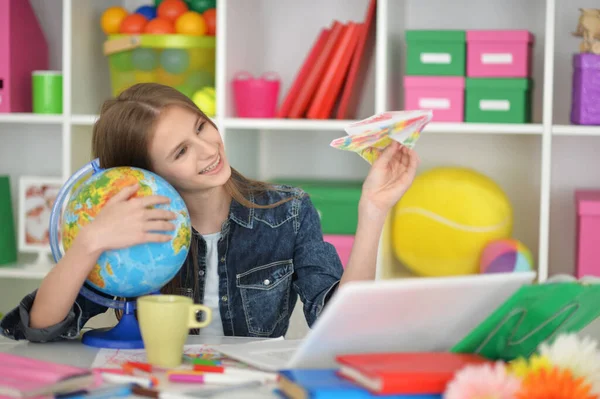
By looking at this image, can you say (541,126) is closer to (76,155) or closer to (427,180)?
(427,180)

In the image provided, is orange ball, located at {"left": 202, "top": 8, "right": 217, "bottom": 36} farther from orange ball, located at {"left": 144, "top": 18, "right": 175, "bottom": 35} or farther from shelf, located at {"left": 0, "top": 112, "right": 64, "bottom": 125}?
shelf, located at {"left": 0, "top": 112, "right": 64, "bottom": 125}

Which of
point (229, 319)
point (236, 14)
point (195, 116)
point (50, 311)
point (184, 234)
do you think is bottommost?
point (229, 319)

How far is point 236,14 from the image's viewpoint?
2.64 meters

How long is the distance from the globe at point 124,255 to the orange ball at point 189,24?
1379 millimetres

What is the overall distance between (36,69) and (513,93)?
154 cm

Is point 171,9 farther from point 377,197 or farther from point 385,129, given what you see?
point 385,129

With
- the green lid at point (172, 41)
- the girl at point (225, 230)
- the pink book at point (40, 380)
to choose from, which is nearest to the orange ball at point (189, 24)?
the green lid at point (172, 41)

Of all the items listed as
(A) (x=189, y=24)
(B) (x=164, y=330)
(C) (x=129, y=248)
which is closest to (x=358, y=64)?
(A) (x=189, y=24)

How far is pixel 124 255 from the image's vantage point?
121 centimetres

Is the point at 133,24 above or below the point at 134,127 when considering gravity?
above

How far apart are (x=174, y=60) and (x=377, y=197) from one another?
1.33 meters

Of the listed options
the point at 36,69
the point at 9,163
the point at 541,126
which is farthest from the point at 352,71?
the point at 9,163

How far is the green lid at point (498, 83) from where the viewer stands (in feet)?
8.13

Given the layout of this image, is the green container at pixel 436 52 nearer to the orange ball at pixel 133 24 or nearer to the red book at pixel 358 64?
the red book at pixel 358 64
